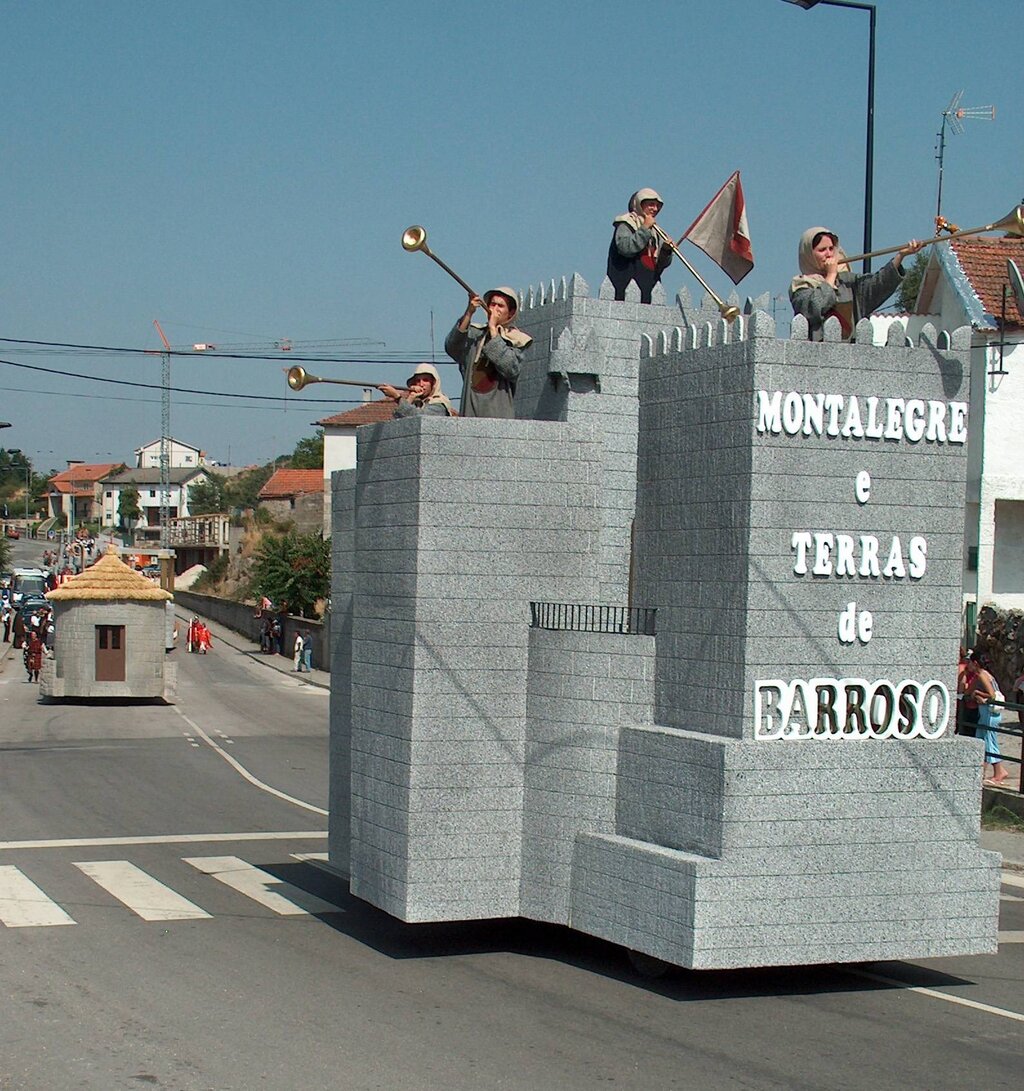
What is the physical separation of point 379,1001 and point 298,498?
76.0 metres

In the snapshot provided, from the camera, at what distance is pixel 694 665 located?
30.2ft

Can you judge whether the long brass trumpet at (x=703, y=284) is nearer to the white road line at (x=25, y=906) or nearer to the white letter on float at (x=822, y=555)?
the white letter on float at (x=822, y=555)

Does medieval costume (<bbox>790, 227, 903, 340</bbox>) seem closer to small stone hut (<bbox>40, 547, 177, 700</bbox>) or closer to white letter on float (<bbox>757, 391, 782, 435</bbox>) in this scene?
white letter on float (<bbox>757, 391, 782, 435</bbox>)

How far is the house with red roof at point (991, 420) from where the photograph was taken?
25.3 meters

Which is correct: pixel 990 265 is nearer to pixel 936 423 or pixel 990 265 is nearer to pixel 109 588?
pixel 936 423

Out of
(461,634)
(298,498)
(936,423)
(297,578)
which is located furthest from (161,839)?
(298,498)

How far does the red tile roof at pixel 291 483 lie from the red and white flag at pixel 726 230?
8297 cm

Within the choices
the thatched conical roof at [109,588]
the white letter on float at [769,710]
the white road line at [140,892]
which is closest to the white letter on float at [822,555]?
the white letter on float at [769,710]

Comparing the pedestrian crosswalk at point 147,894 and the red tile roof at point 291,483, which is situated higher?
the red tile roof at point 291,483

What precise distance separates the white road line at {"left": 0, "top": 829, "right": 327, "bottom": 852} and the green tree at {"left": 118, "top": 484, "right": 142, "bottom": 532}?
428 ft

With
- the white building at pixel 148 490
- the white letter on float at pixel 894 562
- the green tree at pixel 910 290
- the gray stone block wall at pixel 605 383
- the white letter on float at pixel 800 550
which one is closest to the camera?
the white letter on float at pixel 800 550

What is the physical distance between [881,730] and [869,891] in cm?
99

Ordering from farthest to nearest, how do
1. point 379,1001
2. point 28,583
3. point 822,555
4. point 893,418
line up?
point 28,583, point 893,418, point 822,555, point 379,1001

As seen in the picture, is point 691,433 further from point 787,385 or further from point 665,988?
point 665,988
